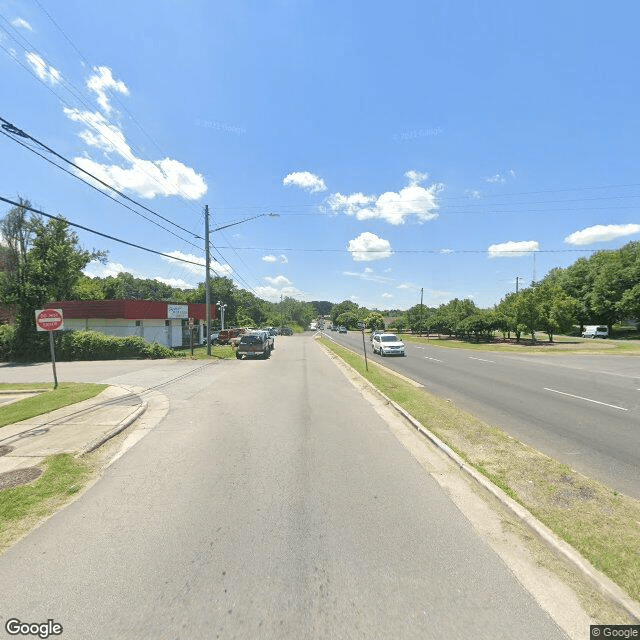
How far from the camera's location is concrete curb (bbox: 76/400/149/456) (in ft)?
21.9

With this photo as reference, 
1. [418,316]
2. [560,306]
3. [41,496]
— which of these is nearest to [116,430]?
[41,496]

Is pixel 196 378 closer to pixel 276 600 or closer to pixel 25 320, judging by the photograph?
pixel 276 600

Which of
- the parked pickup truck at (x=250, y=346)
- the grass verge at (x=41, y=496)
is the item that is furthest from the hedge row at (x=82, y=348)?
the grass verge at (x=41, y=496)

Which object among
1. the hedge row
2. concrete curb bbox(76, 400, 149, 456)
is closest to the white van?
the hedge row

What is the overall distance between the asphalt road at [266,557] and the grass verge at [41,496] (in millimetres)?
250

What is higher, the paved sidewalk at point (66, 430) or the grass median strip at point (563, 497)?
the paved sidewalk at point (66, 430)

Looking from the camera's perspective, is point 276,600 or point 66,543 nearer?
point 276,600

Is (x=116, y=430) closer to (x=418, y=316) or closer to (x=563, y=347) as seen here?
(x=563, y=347)

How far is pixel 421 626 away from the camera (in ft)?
8.96

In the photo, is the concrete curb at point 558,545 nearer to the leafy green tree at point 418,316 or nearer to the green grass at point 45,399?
the green grass at point 45,399

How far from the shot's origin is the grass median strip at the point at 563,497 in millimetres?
3463

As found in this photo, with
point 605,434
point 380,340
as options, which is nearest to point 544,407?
point 605,434

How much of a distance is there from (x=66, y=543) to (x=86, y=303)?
101ft

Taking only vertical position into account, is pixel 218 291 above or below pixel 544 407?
above
